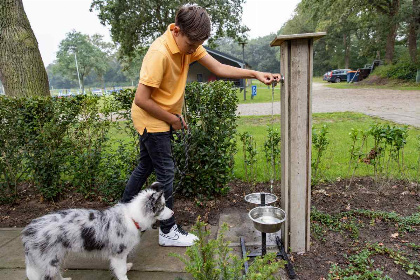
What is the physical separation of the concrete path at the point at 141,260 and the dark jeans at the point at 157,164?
30 centimetres

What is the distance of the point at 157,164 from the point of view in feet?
8.84

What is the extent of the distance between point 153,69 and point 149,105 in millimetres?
309

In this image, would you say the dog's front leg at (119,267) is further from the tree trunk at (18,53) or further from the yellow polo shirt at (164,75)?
the tree trunk at (18,53)

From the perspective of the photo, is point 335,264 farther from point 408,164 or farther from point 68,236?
point 408,164

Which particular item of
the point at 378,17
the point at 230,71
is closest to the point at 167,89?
the point at 230,71

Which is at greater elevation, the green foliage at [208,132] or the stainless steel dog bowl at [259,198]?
the green foliage at [208,132]

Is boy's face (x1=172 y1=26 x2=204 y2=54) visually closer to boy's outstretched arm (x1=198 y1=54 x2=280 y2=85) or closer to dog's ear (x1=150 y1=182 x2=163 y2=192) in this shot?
boy's outstretched arm (x1=198 y1=54 x2=280 y2=85)

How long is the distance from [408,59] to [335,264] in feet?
95.9

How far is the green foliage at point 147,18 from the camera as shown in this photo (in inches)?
818

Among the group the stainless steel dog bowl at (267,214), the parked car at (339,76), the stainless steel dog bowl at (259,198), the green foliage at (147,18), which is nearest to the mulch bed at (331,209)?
the stainless steel dog bowl at (267,214)

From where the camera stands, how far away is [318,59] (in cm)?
5547

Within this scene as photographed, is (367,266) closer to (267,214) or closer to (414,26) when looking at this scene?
(267,214)

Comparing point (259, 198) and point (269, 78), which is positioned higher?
point (269, 78)

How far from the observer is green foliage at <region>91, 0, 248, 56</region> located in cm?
2077
